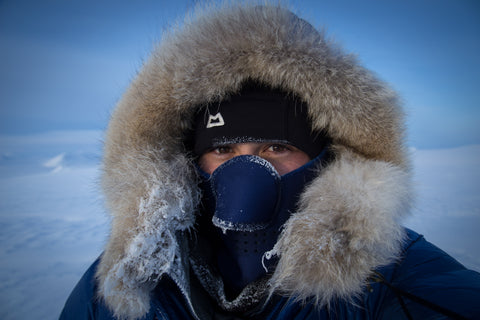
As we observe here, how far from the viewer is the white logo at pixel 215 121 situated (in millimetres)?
1291

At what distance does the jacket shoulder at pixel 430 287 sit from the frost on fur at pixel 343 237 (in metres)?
0.09

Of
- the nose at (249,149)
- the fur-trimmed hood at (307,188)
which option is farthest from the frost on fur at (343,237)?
the nose at (249,149)

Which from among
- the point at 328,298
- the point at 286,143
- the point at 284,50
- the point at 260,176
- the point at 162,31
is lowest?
the point at 328,298

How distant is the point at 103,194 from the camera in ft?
4.26

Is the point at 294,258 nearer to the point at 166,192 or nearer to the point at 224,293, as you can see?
the point at 224,293

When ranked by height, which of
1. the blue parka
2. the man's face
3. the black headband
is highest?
the black headband

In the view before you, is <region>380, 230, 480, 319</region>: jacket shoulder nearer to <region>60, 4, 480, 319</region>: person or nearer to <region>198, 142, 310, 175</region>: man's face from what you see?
<region>60, 4, 480, 319</region>: person

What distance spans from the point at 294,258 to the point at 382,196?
0.39 metres

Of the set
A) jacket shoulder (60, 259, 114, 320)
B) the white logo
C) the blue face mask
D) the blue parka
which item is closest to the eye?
the blue face mask

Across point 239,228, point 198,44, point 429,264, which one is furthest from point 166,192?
point 429,264

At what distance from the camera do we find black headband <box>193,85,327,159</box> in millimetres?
1229

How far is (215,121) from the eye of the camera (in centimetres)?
131

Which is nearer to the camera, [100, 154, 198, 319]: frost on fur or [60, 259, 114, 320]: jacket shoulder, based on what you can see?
[100, 154, 198, 319]: frost on fur

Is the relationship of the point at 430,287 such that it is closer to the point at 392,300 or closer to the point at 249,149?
the point at 392,300
